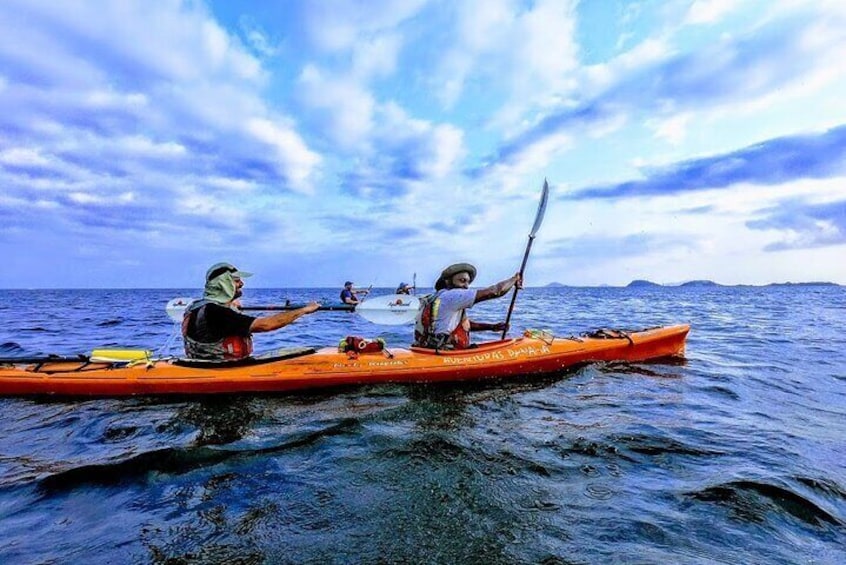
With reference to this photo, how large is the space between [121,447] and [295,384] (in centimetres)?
238

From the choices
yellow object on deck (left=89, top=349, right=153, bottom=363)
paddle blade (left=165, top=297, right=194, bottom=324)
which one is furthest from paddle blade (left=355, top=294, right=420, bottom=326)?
yellow object on deck (left=89, top=349, right=153, bottom=363)

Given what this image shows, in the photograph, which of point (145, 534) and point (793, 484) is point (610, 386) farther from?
point (145, 534)

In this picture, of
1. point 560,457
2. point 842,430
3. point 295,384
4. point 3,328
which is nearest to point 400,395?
point 295,384

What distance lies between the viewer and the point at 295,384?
22.6 feet

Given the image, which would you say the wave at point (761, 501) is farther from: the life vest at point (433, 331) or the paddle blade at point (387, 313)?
the paddle blade at point (387, 313)

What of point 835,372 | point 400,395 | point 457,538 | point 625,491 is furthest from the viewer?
→ point 835,372

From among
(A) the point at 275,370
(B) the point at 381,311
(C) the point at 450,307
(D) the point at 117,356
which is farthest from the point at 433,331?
(D) the point at 117,356

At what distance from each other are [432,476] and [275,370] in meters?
3.50

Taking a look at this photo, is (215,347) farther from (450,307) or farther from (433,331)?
(450,307)

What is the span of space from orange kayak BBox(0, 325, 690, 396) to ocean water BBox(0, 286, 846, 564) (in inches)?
9.3

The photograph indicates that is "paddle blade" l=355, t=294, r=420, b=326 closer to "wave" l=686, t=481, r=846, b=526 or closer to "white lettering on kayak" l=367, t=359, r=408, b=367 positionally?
"white lettering on kayak" l=367, t=359, r=408, b=367

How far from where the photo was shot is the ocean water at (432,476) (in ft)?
9.92

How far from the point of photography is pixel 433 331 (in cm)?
771

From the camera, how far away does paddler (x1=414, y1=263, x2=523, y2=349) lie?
723cm
